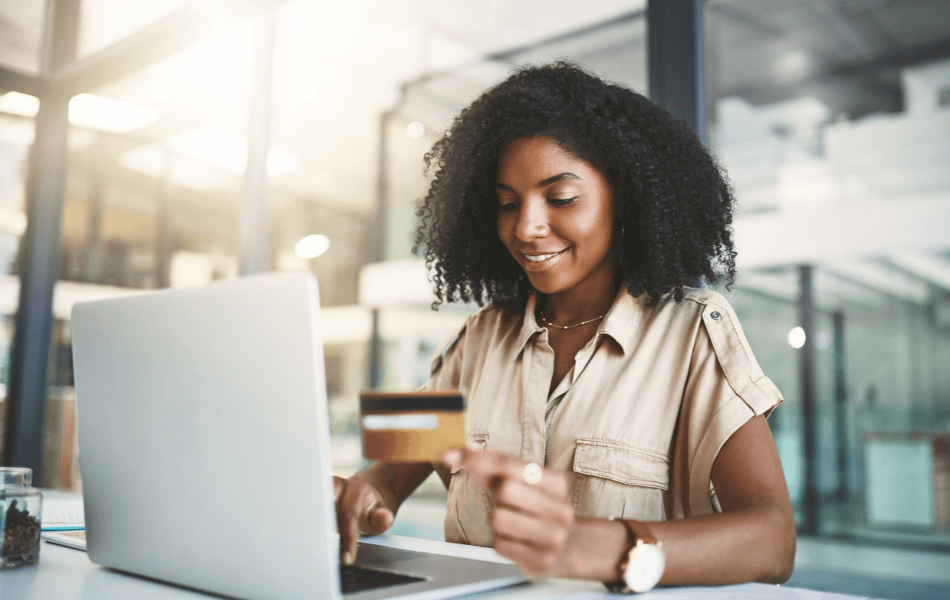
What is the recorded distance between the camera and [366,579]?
29.8 inches

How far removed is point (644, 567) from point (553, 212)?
0.67 m

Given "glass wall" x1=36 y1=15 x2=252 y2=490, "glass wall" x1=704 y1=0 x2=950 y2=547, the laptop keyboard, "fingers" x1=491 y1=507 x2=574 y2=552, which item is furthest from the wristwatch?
"glass wall" x1=704 y1=0 x2=950 y2=547

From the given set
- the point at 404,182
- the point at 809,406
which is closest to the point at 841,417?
the point at 809,406

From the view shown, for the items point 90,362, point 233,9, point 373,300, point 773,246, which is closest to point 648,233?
point 90,362

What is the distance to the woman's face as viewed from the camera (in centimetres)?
124

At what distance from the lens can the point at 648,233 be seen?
4.17 ft

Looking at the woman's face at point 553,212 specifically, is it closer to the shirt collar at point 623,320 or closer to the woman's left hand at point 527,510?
the shirt collar at point 623,320

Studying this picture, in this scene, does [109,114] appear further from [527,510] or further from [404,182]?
[527,510]

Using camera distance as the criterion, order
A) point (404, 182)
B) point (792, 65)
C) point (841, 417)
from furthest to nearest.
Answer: point (404, 182), point (792, 65), point (841, 417)

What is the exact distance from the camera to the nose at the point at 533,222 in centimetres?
123

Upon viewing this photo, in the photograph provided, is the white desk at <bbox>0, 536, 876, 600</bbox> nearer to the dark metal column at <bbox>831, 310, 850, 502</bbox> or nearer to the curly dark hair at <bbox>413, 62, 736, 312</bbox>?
the curly dark hair at <bbox>413, 62, 736, 312</bbox>

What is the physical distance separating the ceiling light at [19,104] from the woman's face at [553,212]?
2.60 metres

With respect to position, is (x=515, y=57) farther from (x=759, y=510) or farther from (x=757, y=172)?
(x=759, y=510)

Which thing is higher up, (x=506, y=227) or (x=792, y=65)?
(x=792, y=65)
